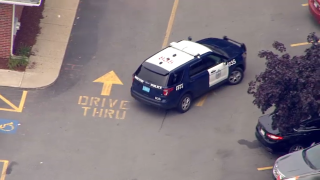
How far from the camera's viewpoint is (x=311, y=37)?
18.8 meters

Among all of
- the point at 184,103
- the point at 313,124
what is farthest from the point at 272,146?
the point at 184,103

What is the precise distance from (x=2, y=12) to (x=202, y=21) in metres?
7.36

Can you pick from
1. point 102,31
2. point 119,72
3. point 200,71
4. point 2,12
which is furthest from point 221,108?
point 2,12

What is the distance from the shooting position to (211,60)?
22547 mm

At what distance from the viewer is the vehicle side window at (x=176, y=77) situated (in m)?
21.4

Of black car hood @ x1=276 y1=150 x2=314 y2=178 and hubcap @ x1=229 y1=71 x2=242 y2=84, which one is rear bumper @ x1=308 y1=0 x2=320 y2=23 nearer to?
hubcap @ x1=229 y1=71 x2=242 y2=84

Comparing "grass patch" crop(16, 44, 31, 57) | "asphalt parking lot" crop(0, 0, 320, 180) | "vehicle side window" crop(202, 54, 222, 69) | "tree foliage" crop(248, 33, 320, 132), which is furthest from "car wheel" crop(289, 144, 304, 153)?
"grass patch" crop(16, 44, 31, 57)

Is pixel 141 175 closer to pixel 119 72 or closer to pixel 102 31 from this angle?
pixel 119 72

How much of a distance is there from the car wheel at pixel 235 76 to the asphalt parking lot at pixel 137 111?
0.24 metres

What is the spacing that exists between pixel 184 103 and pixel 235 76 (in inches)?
88.0

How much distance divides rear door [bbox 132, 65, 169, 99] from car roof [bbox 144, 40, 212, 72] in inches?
12.5

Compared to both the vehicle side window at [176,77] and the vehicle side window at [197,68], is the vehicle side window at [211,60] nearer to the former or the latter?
the vehicle side window at [197,68]

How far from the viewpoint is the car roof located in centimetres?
2178

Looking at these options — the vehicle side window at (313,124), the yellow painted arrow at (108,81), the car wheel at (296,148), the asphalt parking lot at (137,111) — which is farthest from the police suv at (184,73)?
the vehicle side window at (313,124)
